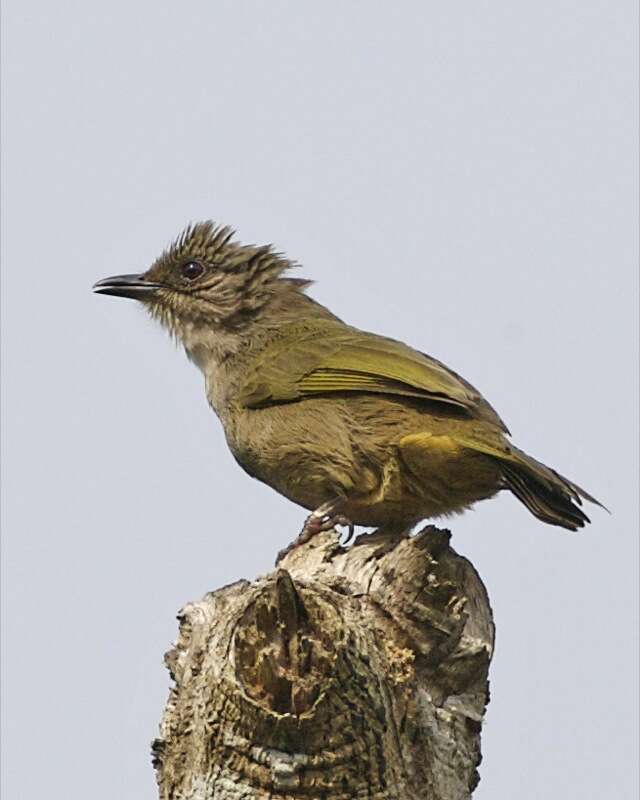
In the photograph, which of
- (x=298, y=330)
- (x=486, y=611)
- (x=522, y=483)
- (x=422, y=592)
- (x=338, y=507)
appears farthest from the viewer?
(x=298, y=330)

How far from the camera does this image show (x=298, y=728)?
3.63 m

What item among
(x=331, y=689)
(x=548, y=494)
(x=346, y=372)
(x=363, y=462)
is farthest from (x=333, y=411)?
(x=331, y=689)

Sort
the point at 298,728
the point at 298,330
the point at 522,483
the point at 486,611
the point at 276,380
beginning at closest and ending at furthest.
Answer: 1. the point at 298,728
2. the point at 486,611
3. the point at 522,483
4. the point at 276,380
5. the point at 298,330

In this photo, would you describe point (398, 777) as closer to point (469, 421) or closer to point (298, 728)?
point (298, 728)

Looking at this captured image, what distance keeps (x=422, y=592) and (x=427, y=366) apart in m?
1.99

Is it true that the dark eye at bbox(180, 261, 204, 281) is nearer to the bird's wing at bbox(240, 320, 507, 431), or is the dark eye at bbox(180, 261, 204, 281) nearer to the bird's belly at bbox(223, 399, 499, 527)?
the bird's wing at bbox(240, 320, 507, 431)

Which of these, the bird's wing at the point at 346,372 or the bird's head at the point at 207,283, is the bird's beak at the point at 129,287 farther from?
the bird's wing at the point at 346,372

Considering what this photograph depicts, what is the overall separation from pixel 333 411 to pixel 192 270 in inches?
64.3

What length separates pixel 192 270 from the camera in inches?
290

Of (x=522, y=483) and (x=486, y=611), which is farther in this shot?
(x=522, y=483)

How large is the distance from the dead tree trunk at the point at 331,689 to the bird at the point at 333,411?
3.52 feet

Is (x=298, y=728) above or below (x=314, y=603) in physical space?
below

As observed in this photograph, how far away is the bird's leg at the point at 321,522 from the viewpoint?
5.43 m

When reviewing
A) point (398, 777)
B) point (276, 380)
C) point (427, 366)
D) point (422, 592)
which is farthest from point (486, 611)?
point (276, 380)
